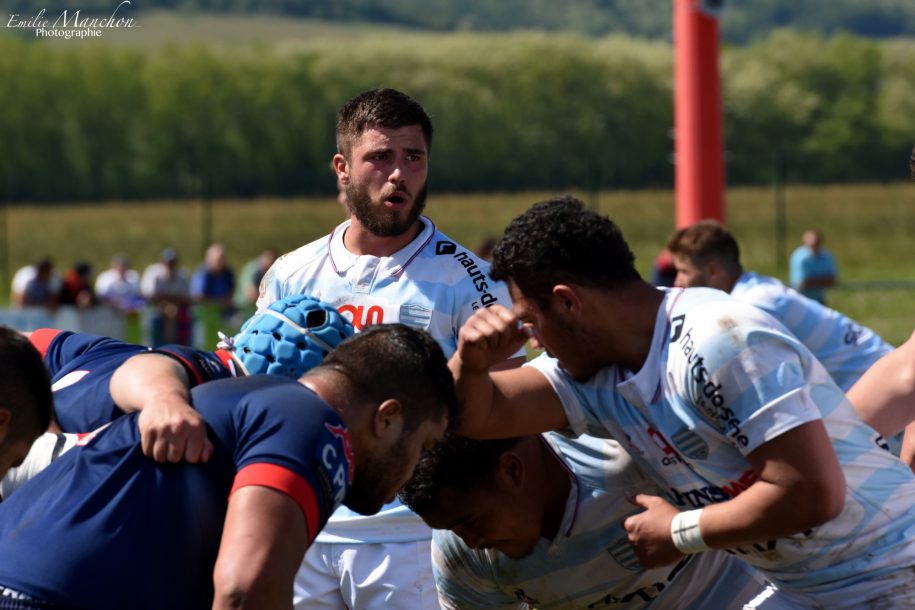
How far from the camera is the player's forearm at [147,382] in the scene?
3170 millimetres

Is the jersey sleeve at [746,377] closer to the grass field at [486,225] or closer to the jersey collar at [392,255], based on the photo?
the jersey collar at [392,255]

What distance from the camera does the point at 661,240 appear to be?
2622cm

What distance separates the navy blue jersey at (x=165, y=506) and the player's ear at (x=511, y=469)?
108cm

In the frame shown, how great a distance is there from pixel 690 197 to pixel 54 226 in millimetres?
21171

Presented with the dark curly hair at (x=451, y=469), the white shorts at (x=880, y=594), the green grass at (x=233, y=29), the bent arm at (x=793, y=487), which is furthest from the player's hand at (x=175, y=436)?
the green grass at (x=233, y=29)

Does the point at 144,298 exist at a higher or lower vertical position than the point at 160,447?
lower

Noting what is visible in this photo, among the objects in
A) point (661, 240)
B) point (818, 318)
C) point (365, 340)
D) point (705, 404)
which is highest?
point (365, 340)

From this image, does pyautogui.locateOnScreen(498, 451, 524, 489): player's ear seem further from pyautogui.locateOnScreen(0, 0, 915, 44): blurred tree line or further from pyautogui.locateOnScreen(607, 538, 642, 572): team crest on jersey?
pyautogui.locateOnScreen(0, 0, 915, 44): blurred tree line

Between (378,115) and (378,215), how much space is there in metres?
0.41

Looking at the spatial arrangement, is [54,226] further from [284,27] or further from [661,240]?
[284,27]

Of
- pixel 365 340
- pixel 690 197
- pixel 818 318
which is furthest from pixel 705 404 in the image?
pixel 690 197

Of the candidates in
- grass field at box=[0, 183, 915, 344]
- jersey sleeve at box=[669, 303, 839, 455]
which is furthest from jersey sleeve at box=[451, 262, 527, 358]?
grass field at box=[0, 183, 915, 344]

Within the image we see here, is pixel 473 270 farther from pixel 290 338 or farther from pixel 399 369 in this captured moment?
pixel 399 369

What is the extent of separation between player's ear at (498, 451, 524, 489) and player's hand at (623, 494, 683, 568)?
1.43ft
